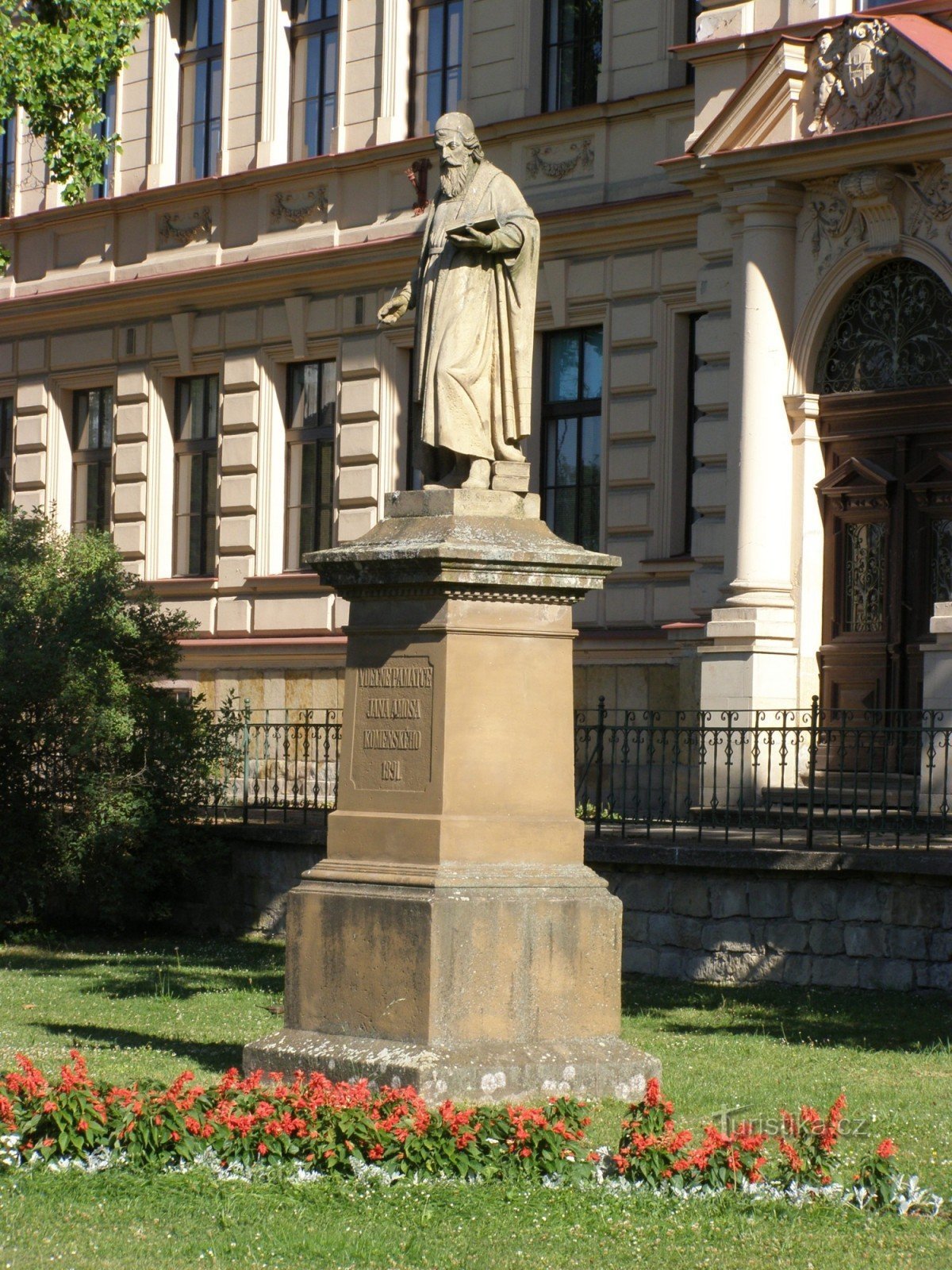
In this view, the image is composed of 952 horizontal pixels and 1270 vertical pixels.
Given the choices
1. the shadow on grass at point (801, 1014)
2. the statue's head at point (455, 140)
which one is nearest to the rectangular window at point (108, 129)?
the shadow on grass at point (801, 1014)

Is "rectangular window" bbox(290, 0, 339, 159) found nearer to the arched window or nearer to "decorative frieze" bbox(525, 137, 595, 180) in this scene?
"decorative frieze" bbox(525, 137, 595, 180)

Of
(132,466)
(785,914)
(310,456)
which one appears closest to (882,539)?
(785,914)

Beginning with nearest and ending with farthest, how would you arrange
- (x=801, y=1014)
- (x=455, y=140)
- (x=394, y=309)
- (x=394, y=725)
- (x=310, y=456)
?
1. (x=394, y=725)
2. (x=455, y=140)
3. (x=394, y=309)
4. (x=801, y=1014)
5. (x=310, y=456)

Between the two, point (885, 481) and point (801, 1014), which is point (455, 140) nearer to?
point (801, 1014)

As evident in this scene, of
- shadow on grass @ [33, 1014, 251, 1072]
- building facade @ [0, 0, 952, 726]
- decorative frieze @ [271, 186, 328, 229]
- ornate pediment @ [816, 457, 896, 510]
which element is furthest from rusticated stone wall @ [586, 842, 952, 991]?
decorative frieze @ [271, 186, 328, 229]

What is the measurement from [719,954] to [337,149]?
42.4ft

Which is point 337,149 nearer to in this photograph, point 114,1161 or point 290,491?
point 290,491

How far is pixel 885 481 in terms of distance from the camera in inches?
738

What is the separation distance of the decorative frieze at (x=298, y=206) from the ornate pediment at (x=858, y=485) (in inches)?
314

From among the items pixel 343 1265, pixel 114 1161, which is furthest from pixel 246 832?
pixel 343 1265

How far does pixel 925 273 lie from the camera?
18.5 m

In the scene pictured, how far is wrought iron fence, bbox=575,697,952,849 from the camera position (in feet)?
47.6

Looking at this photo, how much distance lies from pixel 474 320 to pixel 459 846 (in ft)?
8.25

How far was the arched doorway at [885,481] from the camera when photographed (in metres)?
18.5
